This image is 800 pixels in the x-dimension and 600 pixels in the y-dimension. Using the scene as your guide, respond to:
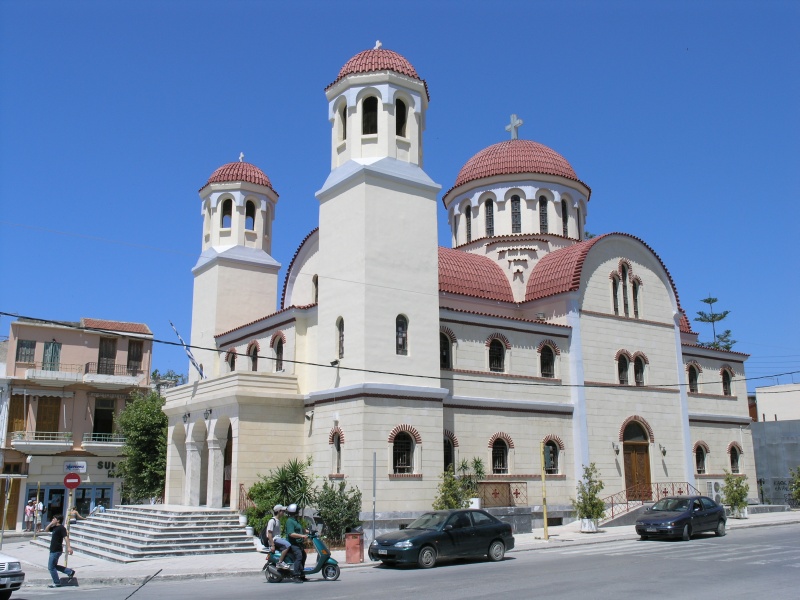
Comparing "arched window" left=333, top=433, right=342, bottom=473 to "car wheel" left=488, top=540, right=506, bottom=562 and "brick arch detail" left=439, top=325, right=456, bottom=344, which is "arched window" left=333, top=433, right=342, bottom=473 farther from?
"car wheel" left=488, top=540, right=506, bottom=562

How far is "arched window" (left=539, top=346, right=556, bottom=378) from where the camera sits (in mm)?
29375

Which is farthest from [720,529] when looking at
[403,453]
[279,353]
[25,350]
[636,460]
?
[25,350]

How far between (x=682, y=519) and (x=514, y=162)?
1898 centimetres

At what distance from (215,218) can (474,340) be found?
43.2 feet

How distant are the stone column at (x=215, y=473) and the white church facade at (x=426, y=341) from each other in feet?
0.21

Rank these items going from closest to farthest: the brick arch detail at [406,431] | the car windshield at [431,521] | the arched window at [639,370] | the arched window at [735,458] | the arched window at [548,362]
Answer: the car windshield at [431,521] → the brick arch detail at [406,431] → the arched window at [548,362] → the arched window at [639,370] → the arched window at [735,458]

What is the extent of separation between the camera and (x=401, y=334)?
82.1 ft

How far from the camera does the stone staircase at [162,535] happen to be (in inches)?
837

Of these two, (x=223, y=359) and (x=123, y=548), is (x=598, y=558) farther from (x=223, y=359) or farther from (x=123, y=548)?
(x=223, y=359)

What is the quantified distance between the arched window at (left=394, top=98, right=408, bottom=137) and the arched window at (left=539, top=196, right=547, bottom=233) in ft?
35.3

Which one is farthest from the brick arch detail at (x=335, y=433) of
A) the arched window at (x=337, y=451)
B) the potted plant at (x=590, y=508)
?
the potted plant at (x=590, y=508)

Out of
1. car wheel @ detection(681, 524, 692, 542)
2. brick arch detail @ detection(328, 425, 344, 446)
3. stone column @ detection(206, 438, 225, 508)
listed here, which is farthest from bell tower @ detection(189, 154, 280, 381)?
car wheel @ detection(681, 524, 692, 542)

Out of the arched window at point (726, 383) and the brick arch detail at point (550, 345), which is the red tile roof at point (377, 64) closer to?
the brick arch detail at point (550, 345)

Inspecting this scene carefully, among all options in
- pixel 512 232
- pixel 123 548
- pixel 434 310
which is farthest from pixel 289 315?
pixel 512 232
